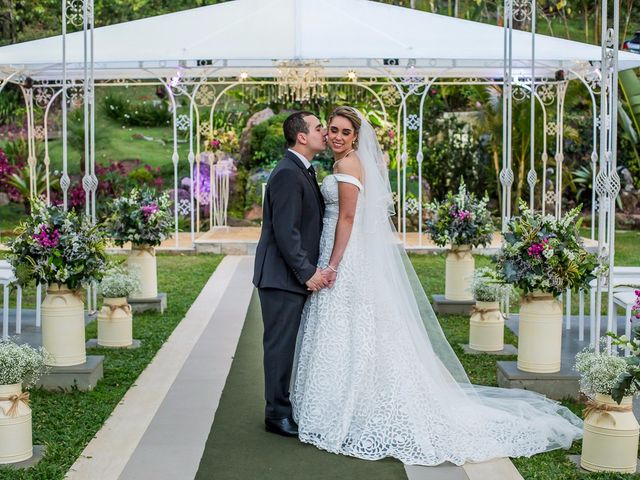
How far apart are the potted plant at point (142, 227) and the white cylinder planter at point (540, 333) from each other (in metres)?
4.35

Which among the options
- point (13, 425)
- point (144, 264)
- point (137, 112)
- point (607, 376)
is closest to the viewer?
point (607, 376)

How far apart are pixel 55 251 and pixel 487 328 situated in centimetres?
352

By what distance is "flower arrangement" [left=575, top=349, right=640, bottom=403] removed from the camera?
4.90 m

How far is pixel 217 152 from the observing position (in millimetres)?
17188

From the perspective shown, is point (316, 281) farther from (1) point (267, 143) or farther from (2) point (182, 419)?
(1) point (267, 143)

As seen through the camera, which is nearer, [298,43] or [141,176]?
[298,43]

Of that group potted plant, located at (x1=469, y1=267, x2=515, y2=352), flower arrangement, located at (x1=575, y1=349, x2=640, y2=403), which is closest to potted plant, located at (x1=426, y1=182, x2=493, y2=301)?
potted plant, located at (x1=469, y1=267, x2=515, y2=352)

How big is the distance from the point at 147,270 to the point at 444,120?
11.3 metres

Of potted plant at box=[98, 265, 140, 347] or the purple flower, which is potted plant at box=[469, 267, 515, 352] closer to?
potted plant at box=[98, 265, 140, 347]

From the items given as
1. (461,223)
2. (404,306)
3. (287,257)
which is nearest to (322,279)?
(287,257)

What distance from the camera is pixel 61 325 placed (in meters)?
6.75

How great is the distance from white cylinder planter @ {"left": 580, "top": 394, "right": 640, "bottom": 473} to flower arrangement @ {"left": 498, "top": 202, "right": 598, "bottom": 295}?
4.60ft

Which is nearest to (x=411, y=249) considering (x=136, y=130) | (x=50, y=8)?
(x=136, y=130)

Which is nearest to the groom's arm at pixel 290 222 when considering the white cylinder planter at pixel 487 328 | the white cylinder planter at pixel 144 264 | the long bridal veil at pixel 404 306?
the long bridal veil at pixel 404 306
